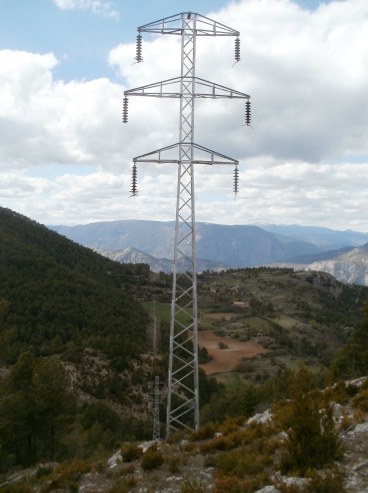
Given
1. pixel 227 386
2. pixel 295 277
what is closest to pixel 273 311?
pixel 295 277

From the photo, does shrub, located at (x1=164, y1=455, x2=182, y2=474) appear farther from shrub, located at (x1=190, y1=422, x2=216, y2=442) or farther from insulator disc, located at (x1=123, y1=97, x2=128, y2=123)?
insulator disc, located at (x1=123, y1=97, x2=128, y2=123)

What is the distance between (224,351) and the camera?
90.2 metres

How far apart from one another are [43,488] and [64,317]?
65691 millimetres

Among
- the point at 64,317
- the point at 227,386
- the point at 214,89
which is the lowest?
the point at 227,386

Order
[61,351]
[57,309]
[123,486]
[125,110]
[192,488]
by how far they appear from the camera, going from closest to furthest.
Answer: [192,488]
[123,486]
[125,110]
[61,351]
[57,309]

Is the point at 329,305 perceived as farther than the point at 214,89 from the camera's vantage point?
Yes

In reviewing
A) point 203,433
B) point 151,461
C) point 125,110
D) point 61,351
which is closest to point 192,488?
point 151,461

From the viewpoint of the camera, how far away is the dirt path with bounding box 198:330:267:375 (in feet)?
261

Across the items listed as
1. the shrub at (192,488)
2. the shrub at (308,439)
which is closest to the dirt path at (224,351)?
the shrub at (192,488)

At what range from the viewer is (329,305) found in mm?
155625

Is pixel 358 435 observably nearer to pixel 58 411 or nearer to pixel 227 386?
pixel 58 411

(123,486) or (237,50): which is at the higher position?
(237,50)

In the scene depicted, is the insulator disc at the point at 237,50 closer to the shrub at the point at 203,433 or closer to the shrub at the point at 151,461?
the shrub at the point at 203,433

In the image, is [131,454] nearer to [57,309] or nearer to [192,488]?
[192,488]
